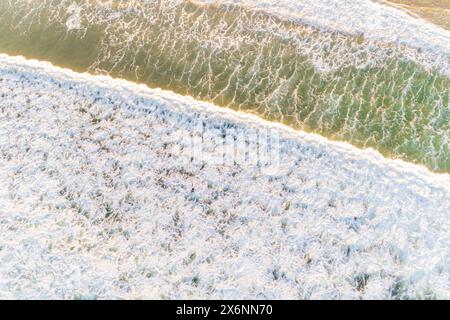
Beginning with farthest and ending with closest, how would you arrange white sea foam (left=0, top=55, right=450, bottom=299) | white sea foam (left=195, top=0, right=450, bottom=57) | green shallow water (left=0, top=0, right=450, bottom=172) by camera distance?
white sea foam (left=195, top=0, right=450, bottom=57) → green shallow water (left=0, top=0, right=450, bottom=172) → white sea foam (left=0, top=55, right=450, bottom=299)

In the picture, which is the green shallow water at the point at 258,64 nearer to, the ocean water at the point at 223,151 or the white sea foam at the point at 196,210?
the ocean water at the point at 223,151

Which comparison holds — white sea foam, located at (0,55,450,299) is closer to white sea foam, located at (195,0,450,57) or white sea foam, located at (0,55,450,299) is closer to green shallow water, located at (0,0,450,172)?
green shallow water, located at (0,0,450,172)

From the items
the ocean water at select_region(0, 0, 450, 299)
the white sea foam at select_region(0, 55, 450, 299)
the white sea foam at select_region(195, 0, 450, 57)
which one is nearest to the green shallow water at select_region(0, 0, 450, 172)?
the ocean water at select_region(0, 0, 450, 299)

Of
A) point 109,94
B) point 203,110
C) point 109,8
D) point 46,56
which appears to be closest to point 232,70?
point 203,110

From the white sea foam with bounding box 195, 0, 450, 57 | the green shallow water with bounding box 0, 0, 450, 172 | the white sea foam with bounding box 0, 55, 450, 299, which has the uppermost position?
the white sea foam with bounding box 195, 0, 450, 57

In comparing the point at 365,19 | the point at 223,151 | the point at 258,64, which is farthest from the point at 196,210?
the point at 365,19
